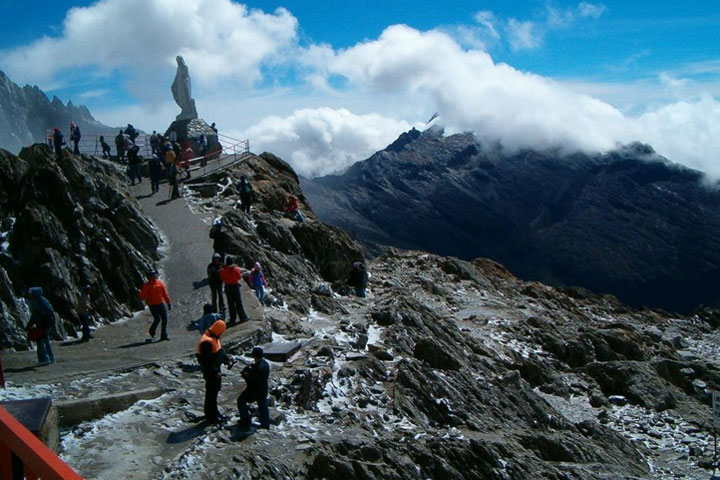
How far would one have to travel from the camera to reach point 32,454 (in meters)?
3.21

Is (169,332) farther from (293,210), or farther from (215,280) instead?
(293,210)

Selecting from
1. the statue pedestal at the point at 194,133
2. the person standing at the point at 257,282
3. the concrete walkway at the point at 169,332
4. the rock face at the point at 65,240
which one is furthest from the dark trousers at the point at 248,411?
the statue pedestal at the point at 194,133

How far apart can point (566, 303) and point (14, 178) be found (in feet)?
103

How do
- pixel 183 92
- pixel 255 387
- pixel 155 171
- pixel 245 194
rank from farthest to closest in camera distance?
1. pixel 183 92
2. pixel 155 171
3. pixel 245 194
4. pixel 255 387

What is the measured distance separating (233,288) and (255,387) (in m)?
5.74

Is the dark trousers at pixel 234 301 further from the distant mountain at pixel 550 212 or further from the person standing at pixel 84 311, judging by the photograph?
the distant mountain at pixel 550 212

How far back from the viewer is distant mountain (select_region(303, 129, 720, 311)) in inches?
4862

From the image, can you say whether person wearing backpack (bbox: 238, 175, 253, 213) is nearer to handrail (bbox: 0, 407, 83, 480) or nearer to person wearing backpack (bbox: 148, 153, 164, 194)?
person wearing backpack (bbox: 148, 153, 164, 194)

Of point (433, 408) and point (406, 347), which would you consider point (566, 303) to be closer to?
point (406, 347)

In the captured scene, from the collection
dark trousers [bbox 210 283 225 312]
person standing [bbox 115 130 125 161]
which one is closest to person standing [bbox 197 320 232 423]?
dark trousers [bbox 210 283 225 312]

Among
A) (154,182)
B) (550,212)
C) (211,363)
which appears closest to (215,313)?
(211,363)

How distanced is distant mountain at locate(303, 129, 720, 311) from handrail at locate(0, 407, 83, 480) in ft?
397

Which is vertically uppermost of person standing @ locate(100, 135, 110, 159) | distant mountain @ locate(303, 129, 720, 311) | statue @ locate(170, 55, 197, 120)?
statue @ locate(170, 55, 197, 120)

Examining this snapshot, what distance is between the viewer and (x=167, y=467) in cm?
921
